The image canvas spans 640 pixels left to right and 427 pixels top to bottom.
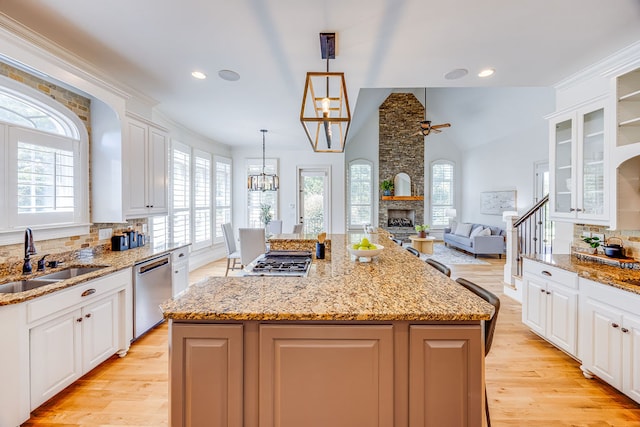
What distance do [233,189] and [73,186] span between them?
175 inches

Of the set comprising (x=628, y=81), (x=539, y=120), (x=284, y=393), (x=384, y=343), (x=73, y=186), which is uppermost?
(x=539, y=120)

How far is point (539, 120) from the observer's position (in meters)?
6.36

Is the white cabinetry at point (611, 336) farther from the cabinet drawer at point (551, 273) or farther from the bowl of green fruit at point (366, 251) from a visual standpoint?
the bowl of green fruit at point (366, 251)

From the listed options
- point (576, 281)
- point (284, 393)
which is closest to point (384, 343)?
point (284, 393)

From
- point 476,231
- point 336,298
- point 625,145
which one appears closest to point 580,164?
point 625,145

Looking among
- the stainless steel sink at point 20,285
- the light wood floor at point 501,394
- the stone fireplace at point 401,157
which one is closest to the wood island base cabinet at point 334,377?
the light wood floor at point 501,394

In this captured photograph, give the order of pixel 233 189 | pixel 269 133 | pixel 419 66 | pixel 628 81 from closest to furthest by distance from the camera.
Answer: pixel 628 81, pixel 419 66, pixel 269 133, pixel 233 189

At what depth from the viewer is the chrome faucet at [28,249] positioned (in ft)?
6.87

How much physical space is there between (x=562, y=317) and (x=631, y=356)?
576 mm

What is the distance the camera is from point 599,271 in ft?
7.39

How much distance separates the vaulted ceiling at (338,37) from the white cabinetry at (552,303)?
6.21ft

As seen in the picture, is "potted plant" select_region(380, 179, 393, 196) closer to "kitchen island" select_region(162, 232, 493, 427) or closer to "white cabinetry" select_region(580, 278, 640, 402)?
"white cabinetry" select_region(580, 278, 640, 402)

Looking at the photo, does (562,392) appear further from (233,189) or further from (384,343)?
(233,189)

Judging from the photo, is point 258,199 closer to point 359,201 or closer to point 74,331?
point 359,201
